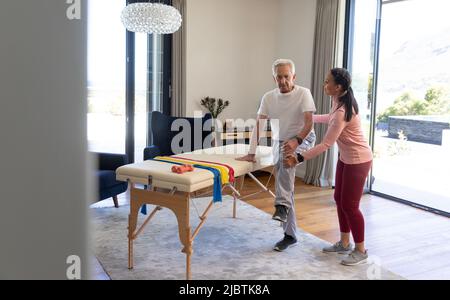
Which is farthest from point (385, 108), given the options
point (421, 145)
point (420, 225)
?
point (420, 225)

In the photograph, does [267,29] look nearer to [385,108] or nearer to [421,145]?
[385,108]

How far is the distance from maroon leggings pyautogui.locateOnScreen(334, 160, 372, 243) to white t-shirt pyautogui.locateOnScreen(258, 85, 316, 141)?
0.40m

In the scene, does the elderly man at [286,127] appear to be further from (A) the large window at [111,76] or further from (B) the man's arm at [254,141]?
(A) the large window at [111,76]

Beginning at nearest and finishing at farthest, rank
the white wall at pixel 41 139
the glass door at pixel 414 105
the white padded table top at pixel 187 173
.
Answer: the white wall at pixel 41 139
the white padded table top at pixel 187 173
the glass door at pixel 414 105

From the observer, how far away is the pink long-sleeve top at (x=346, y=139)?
9.04 feet

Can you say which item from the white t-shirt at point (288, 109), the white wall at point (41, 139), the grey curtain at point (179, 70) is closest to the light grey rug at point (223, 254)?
the white t-shirt at point (288, 109)

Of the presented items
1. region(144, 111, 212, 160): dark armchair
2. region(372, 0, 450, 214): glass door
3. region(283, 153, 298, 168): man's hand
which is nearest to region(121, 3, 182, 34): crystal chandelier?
region(144, 111, 212, 160): dark armchair

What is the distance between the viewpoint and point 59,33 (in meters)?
0.41

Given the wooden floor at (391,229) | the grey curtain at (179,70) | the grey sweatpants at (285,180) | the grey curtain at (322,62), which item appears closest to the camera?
the wooden floor at (391,229)

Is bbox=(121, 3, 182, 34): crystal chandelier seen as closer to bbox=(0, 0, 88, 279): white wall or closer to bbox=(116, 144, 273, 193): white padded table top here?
bbox=(116, 144, 273, 193): white padded table top

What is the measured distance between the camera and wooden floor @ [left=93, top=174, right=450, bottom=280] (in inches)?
114

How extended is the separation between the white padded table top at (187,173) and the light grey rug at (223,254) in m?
0.57
